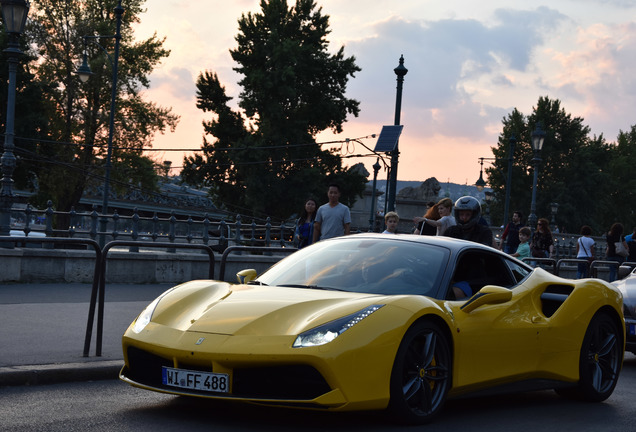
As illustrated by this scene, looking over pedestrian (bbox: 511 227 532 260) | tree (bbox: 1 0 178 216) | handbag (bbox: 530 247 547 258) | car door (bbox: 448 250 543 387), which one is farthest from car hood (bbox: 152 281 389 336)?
tree (bbox: 1 0 178 216)

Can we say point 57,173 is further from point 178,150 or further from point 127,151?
point 178,150

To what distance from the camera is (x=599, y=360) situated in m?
7.68

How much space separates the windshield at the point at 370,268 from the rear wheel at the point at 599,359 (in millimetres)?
1653

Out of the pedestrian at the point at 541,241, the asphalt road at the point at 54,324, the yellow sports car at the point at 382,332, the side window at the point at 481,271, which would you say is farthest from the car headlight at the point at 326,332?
the pedestrian at the point at 541,241

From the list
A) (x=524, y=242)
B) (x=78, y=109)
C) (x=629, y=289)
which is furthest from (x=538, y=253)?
Answer: (x=78, y=109)

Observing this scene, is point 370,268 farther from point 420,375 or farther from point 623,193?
point 623,193

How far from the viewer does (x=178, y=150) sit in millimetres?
55938

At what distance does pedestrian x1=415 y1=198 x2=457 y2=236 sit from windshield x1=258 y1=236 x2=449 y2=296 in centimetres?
→ 526

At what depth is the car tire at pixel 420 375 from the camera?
18.6 ft

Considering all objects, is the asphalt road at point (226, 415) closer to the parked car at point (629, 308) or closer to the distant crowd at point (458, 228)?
the distant crowd at point (458, 228)

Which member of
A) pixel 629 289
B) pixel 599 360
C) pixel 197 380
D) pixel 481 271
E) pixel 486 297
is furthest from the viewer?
pixel 629 289

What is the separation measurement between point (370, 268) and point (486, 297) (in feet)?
2.69

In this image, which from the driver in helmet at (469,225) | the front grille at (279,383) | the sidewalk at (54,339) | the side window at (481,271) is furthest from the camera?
the driver in helmet at (469,225)

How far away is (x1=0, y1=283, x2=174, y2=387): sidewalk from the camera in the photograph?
7.25m
